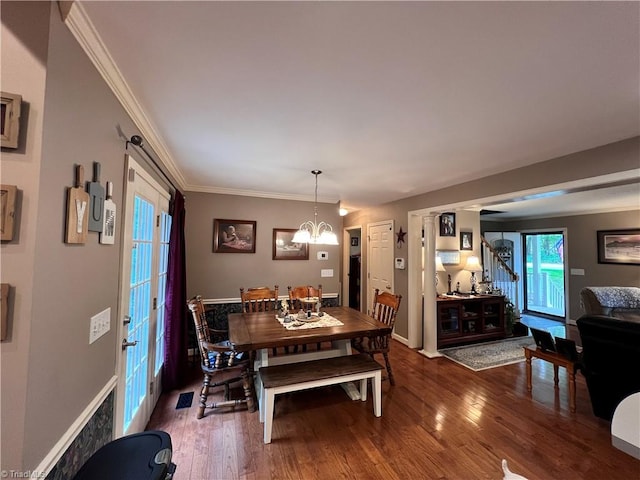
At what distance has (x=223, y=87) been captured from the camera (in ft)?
4.88

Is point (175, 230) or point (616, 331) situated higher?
point (175, 230)

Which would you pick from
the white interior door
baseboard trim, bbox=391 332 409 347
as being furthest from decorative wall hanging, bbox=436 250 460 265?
baseboard trim, bbox=391 332 409 347

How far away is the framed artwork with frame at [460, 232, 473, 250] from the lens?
16.0 ft

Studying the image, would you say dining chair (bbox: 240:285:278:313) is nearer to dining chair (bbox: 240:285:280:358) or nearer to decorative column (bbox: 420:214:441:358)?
dining chair (bbox: 240:285:280:358)

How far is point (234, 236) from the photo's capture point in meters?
4.04

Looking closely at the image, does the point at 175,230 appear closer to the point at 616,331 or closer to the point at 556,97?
the point at 556,97

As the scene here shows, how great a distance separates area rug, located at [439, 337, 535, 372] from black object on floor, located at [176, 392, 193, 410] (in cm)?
339

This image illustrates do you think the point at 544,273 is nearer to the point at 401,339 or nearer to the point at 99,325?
the point at 401,339

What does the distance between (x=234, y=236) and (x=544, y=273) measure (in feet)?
24.0

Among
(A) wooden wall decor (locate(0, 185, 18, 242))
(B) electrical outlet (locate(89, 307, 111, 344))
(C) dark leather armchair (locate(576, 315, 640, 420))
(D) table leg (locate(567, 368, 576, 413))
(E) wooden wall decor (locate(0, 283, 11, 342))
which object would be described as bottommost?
(D) table leg (locate(567, 368, 576, 413))

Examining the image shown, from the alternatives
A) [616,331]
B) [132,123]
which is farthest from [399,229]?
[132,123]

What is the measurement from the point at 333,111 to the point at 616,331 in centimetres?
285

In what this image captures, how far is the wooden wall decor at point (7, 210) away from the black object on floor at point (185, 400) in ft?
7.88

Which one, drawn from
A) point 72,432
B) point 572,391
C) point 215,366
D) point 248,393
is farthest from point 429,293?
point 72,432
